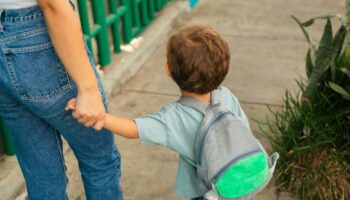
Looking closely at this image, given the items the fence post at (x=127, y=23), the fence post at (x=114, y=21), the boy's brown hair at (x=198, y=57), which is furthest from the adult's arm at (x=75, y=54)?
the fence post at (x=127, y=23)

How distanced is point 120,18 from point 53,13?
2.97 m

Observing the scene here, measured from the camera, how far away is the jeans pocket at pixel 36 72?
59.3 inches

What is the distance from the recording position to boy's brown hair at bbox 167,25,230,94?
1578 mm

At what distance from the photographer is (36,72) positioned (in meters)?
1.53

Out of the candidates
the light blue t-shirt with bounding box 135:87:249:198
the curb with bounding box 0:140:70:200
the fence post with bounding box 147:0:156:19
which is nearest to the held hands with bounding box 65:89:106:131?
the light blue t-shirt with bounding box 135:87:249:198

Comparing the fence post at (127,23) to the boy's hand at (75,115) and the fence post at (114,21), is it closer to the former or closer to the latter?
the fence post at (114,21)

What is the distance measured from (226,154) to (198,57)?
31 centimetres

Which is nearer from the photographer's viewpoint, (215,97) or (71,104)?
(71,104)

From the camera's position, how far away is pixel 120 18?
4.35 metres

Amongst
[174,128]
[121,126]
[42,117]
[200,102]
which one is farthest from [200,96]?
[42,117]

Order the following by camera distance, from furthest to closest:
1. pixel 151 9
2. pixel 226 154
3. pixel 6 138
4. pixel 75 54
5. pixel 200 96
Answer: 1. pixel 151 9
2. pixel 6 138
3. pixel 200 96
4. pixel 226 154
5. pixel 75 54

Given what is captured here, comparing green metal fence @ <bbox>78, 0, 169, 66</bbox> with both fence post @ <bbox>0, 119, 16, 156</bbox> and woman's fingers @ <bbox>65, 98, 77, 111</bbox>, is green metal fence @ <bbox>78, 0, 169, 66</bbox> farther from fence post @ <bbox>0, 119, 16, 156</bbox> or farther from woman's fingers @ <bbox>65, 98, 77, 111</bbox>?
woman's fingers @ <bbox>65, 98, 77, 111</bbox>

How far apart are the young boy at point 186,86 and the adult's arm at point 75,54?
0.05 metres

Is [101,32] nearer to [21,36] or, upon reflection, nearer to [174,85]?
[174,85]
